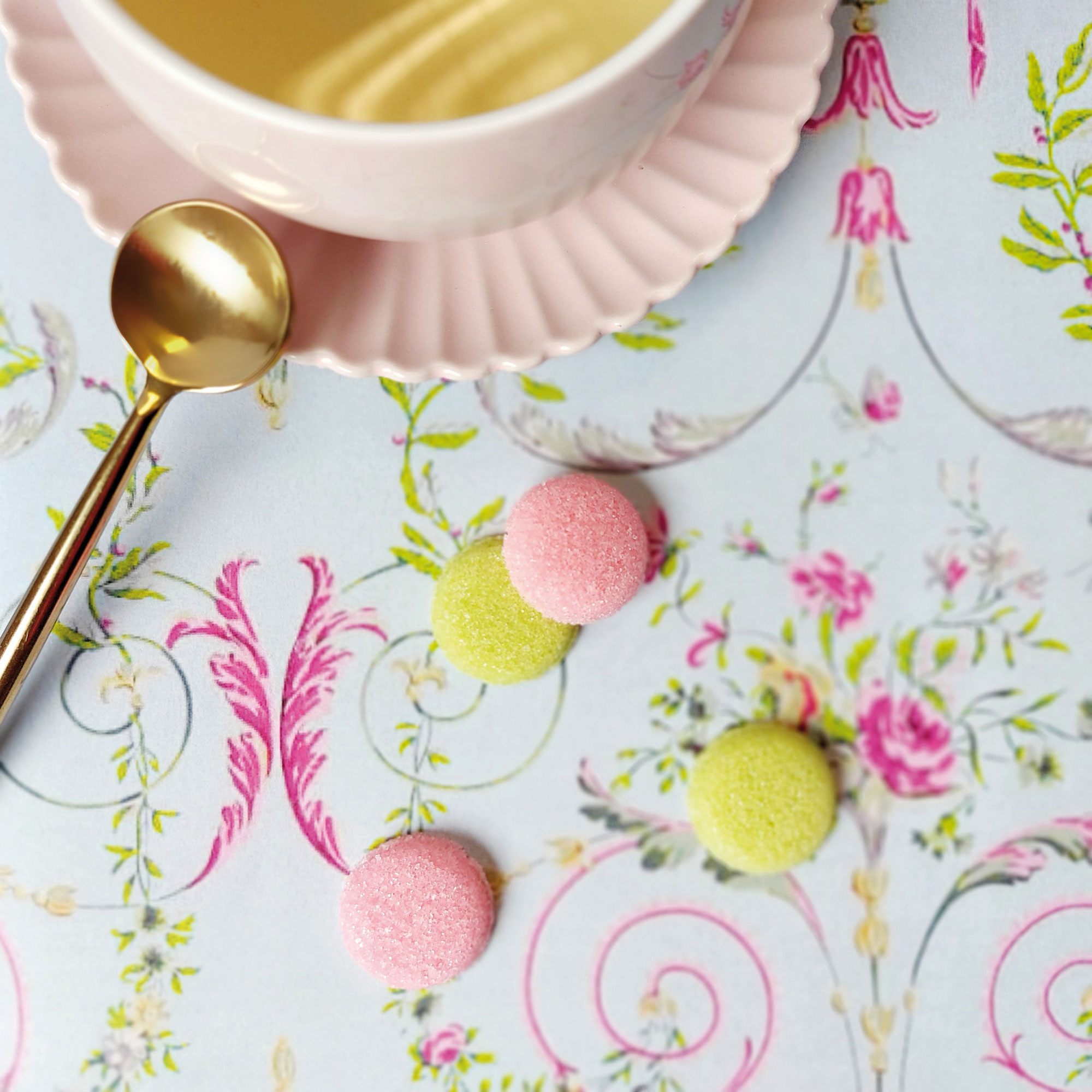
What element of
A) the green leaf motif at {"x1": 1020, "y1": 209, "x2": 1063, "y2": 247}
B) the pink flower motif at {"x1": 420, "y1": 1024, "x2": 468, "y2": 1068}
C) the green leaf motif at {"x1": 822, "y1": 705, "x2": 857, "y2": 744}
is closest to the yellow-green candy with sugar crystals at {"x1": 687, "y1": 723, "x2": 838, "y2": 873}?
the green leaf motif at {"x1": 822, "y1": 705, "x2": 857, "y2": 744}

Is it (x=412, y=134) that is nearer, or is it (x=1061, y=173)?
(x=412, y=134)

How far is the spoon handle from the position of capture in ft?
1.29

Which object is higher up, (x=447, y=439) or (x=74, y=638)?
(x=447, y=439)

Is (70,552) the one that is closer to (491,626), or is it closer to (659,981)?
(491,626)

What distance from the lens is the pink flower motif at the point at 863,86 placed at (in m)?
0.45

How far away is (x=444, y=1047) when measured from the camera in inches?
17.1

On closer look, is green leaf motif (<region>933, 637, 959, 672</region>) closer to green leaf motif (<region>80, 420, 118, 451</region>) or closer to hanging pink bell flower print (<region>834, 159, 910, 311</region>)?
hanging pink bell flower print (<region>834, 159, 910, 311</region>)

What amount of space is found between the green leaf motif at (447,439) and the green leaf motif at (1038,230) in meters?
0.24

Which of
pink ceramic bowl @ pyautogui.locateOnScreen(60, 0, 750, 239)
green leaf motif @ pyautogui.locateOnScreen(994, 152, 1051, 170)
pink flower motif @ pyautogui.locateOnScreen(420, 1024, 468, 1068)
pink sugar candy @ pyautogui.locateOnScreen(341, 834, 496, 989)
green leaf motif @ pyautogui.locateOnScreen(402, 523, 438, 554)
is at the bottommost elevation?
pink flower motif @ pyautogui.locateOnScreen(420, 1024, 468, 1068)

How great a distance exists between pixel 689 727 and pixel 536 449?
0.13 m

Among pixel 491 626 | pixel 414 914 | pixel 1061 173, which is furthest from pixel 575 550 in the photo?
pixel 1061 173

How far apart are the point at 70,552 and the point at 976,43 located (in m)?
0.40

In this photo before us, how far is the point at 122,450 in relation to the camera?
0.40m

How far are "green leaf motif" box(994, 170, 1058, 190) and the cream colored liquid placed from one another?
152mm
